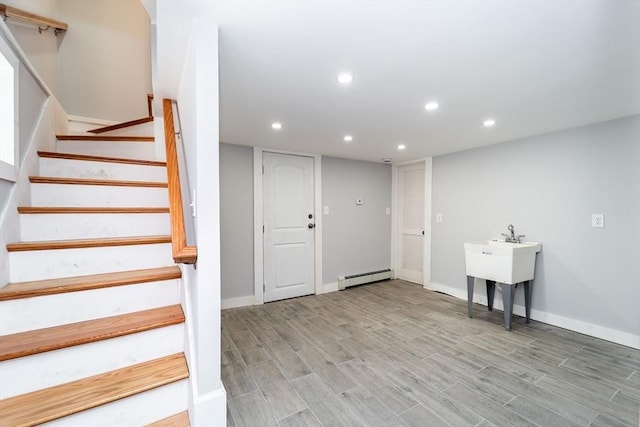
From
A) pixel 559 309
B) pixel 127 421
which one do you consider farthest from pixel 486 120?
pixel 127 421

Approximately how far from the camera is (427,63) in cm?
152

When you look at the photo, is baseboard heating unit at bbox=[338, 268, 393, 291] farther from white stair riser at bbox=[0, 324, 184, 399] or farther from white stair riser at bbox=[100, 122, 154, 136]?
white stair riser at bbox=[100, 122, 154, 136]

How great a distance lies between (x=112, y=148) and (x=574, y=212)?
4614 mm

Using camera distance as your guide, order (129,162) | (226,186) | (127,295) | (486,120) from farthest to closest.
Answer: (226,186) → (486,120) → (129,162) → (127,295)

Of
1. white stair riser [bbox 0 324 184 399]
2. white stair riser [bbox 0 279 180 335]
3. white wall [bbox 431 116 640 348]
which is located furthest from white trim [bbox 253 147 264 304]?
white wall [bbox 431 116 640 348]

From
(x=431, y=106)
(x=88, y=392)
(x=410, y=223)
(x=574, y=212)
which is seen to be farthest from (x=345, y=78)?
(x=410, y=223)

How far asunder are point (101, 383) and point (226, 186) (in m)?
2.38

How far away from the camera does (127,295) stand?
4.90ft

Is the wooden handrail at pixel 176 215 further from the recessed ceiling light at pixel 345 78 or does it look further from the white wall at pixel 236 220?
the white wall at pixel 236 220

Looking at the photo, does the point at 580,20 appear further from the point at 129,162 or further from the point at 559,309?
the point at 129,162

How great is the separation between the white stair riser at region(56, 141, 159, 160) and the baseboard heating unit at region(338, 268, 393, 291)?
2992mm

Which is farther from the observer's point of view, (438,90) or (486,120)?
(486,120)

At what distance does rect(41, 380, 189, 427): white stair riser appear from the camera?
1.11 metres

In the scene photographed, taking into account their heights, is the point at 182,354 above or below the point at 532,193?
below
